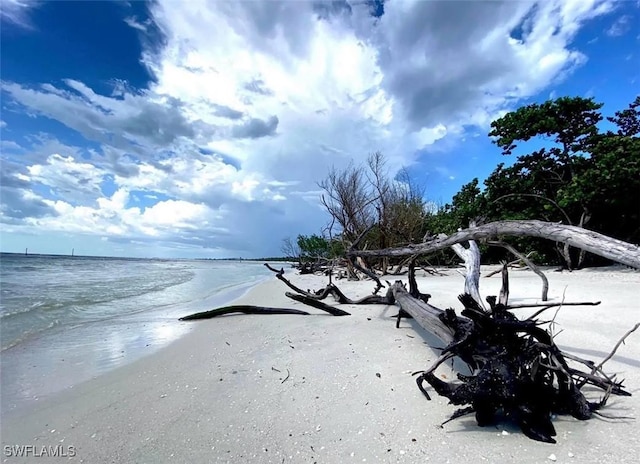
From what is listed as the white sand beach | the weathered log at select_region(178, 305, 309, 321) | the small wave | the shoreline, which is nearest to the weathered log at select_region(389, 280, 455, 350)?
the white sand beach

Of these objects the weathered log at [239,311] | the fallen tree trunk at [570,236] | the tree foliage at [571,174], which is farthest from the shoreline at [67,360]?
the tree foliage at [571,174]

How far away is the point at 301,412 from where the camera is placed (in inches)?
95.7

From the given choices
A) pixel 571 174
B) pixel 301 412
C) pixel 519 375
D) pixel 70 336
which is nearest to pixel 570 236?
pixel 519 375

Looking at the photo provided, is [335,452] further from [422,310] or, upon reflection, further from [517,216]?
[517,216]

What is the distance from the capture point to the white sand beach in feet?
6.33

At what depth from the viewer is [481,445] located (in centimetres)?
192

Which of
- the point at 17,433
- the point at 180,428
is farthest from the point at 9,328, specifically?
the point at 180,428

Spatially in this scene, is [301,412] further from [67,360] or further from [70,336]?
[70,336]

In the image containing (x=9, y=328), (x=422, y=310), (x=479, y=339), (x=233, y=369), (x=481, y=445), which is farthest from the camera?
(x=9, y=328)

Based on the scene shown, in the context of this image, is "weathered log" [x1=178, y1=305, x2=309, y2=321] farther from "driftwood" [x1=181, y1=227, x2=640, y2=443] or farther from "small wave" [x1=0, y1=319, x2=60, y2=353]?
"driftwood" [x1=181, y1=227, x2=640, y2=443]

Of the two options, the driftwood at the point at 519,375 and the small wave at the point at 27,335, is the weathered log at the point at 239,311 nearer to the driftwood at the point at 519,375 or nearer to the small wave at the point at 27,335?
the small wave at the point at 27,335

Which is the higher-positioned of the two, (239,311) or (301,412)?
(239,311)

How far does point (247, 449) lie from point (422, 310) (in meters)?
2.45

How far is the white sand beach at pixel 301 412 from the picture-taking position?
1929 mm
